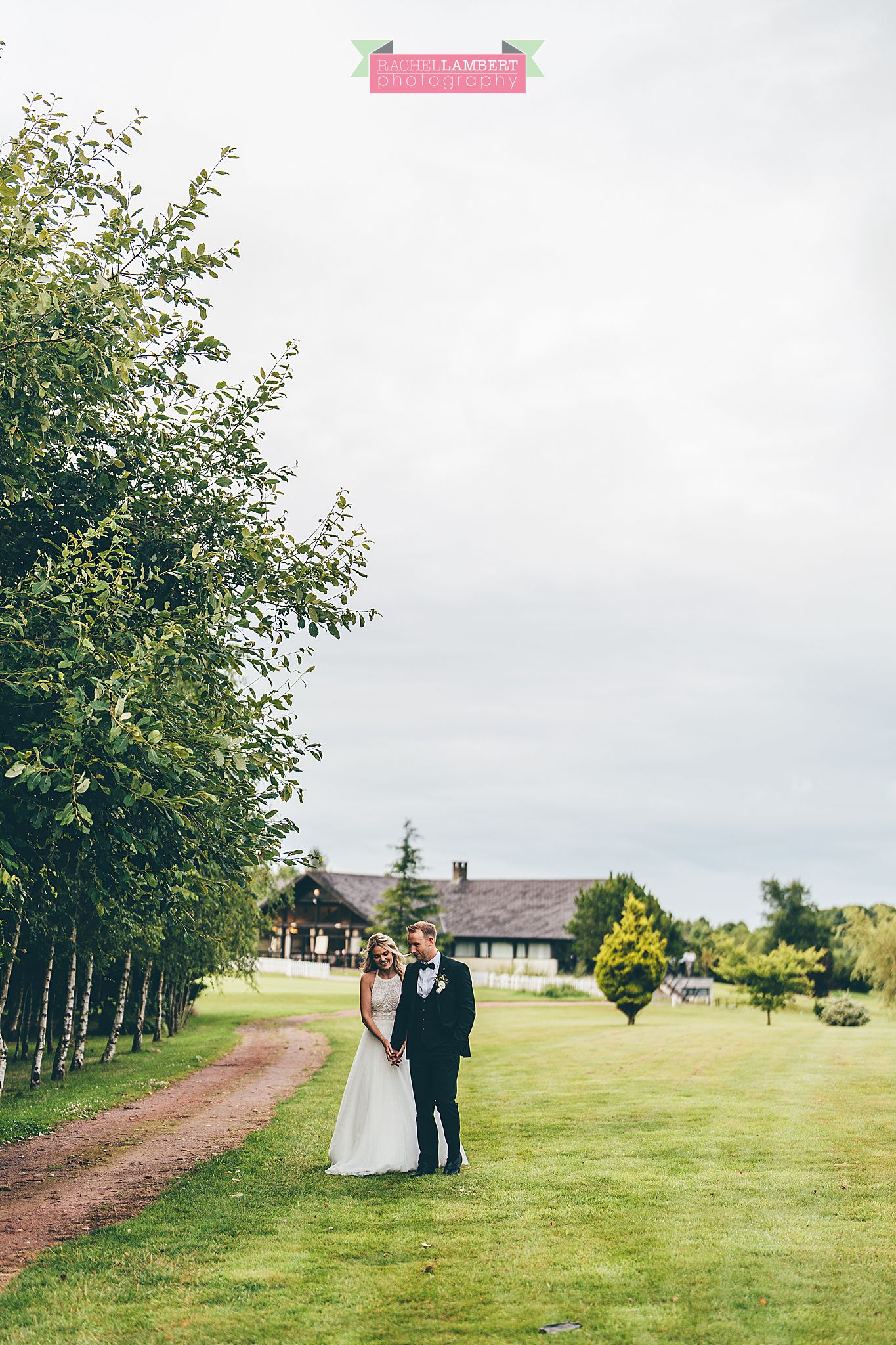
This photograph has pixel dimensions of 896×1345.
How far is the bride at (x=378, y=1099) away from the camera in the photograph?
11.1m

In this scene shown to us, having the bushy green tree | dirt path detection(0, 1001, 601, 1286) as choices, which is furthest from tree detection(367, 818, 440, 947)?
dirt path detection(0, 1001, 601, 1286)

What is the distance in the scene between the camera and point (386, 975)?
450 inches

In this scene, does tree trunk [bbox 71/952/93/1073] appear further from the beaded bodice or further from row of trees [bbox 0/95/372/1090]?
the beaded bodice

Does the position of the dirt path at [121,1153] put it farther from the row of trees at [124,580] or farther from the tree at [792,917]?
the tree at [792,917]

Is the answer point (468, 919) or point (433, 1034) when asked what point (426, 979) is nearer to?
point (433, 1034)

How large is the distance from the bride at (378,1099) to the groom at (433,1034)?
0.49 ft

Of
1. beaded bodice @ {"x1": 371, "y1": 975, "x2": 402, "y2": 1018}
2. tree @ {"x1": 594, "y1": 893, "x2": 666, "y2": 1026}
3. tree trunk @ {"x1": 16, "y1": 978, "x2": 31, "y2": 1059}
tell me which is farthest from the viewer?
tree @ {"x1": 594, "y1": 893, "x2": 666, "y2": 1026}

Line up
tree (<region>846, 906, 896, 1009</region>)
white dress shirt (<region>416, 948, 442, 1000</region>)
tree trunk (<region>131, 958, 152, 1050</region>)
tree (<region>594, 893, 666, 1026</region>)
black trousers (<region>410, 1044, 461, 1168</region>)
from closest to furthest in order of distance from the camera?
1. black trousers (<region>410, 1044, 461, 1168</region>)
2. white dress shirt (<region>416, 948, 442, 1000</region>)
3. tree trunk (<region>131, 958, 152, 1050</region>)
4. tree (<region>846, 906, 896, 1009</region>)
5. tree (<region>594, 893, 666, 1026</region>)

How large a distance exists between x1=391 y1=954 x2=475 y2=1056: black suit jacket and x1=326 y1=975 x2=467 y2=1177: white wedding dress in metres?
0.24

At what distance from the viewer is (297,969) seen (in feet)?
242

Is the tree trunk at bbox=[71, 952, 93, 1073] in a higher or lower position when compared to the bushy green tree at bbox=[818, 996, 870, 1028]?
higher

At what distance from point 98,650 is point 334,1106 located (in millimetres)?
10745

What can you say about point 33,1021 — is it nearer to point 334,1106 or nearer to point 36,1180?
point 334,1106

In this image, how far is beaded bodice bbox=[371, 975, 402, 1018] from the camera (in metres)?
11.3
